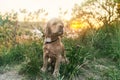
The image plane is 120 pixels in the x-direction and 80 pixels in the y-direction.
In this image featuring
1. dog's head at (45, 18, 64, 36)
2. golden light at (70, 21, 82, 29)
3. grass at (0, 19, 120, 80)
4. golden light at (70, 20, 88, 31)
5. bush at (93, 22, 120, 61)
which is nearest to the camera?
dog's head at (45, 18, 64, 36)

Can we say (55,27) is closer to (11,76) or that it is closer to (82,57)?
(82,57)

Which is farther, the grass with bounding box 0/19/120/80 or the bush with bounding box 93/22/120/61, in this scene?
the bush with bounding box 93/22/120/61

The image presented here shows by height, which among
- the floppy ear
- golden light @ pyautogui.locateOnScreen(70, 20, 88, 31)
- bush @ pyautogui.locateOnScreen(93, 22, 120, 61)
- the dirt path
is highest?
the floppy ear

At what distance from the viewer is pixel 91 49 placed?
7387mm

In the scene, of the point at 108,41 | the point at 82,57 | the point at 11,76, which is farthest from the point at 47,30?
the point at 108,41

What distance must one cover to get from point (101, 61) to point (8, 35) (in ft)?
7.04

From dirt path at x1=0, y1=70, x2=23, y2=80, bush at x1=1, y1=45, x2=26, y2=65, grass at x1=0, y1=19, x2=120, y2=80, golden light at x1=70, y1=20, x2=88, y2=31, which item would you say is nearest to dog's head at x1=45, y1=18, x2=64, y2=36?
grass at x1=0, y1=19, x2=120, y2=80

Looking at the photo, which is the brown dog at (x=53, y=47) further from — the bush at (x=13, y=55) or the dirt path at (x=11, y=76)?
the bush at (x=13, y=55)

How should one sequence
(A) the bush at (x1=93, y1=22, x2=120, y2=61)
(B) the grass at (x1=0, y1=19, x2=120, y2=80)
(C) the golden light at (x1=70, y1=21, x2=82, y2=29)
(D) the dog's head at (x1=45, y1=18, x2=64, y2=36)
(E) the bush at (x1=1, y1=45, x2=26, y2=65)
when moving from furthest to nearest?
(C) the golden light at (x1=70, y1=21, x2=82, y2=29), (A) the bush at (x1=93, y1=22, x2=120, y2=61), (E) the bush at (x1=1, y1=45, x2=26, y2=65), (B) the grass at (x1=0, y1=19, x2=120, y2=80), (D) the dog's head at (x1=45, y1=18, x2=64, y2=36)

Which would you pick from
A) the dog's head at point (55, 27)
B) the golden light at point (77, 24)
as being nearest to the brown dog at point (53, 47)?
the dog's head at point (55, 27)

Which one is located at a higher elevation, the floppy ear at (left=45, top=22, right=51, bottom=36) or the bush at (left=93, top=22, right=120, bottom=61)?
the floppy ear at (left=45, top=22, right=51, bottom=36)

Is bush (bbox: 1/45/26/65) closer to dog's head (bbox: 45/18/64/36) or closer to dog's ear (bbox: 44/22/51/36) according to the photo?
dog's ear (bbox: 44/22/51/36)

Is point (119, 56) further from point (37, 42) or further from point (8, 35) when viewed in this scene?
point (8, 35)

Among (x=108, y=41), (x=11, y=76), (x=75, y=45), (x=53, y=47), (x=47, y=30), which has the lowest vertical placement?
(x=11, y=76)
